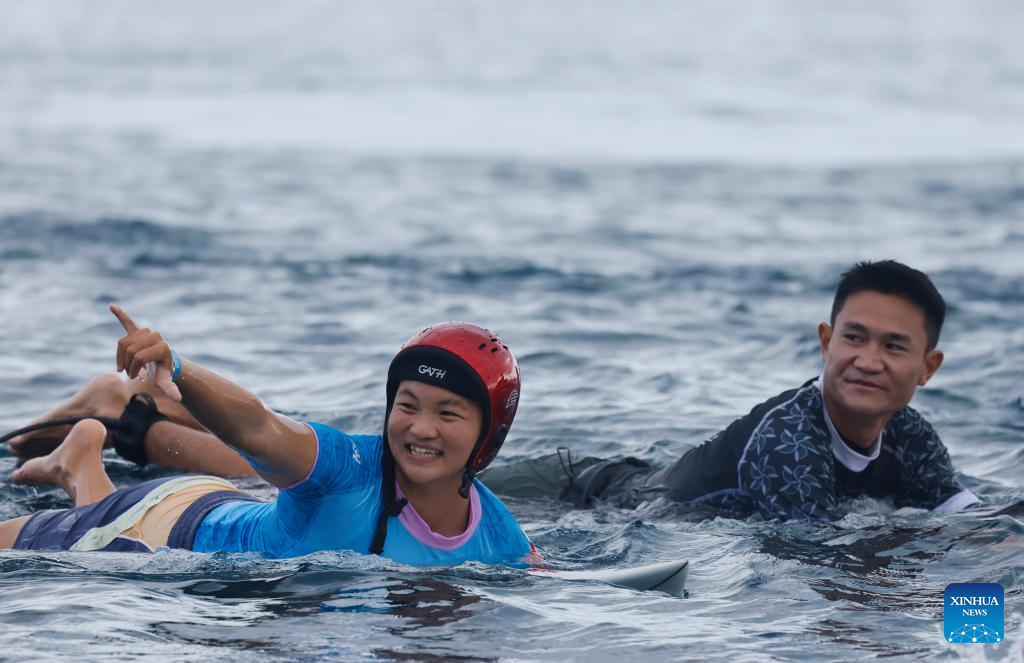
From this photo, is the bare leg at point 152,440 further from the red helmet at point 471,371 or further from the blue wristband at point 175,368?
the blue wristband at point 175,368

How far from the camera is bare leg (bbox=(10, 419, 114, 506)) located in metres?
7.71

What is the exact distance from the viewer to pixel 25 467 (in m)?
8.17

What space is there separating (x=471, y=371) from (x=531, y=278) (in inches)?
430

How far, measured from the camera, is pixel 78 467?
310 inches

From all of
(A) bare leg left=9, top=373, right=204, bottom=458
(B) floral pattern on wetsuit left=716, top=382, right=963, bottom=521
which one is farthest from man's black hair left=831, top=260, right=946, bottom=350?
(A) bare leg left=9, top=373, right=204, bottom=458

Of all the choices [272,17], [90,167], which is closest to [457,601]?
[90,167]

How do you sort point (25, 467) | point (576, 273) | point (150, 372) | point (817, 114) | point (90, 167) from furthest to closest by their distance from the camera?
point (817, 114), point (90, 167), point (576, 273), point (25, 467), point (150, 372)

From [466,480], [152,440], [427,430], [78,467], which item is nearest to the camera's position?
[427,430]

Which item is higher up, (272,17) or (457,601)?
(272,17)

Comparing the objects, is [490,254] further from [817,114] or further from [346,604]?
[817,114]

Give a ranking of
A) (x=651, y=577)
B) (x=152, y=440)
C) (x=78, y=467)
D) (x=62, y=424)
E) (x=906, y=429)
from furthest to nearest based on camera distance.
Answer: (x=152, y=440) < (x=62, y=424) < (x=906, y=429) < (x=78, y=467) < (x=651, y=577)

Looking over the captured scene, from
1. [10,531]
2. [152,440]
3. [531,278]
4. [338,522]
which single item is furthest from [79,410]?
[531,278]

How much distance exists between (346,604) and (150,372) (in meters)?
1.54

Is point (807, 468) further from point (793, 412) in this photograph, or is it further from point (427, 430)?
point (427, 430)
